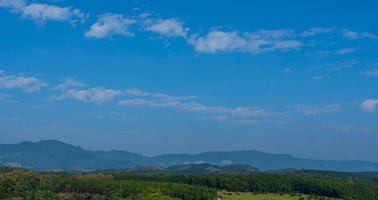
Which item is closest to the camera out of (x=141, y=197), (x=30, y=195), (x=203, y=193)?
(x=141, y=197)

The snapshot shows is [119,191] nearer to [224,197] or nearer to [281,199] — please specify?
[224,197]

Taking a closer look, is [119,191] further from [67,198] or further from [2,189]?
[2,189]

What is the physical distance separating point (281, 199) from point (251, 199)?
1280cm

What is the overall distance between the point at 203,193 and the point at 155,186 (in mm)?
19998

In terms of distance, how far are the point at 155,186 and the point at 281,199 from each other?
4656 centimetres

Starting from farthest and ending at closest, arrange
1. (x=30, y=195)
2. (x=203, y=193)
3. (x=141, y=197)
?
(x=203, y=193)
(x=30, y=195)
(x=141, y=197)

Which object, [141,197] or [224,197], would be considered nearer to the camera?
[141,197]

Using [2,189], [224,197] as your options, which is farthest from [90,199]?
[224,197]

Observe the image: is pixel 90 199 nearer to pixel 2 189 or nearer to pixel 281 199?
pixel 2 189

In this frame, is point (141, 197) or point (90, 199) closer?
point (141, 197)

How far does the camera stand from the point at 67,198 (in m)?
181

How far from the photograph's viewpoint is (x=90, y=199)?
181 meters

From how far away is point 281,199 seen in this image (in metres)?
190

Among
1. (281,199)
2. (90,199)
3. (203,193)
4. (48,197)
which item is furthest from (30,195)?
(281,199)
